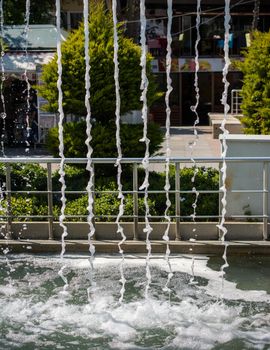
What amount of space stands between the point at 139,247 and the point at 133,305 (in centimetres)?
189

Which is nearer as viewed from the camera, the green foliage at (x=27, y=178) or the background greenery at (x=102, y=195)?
the background greenery at (x=102, y=195)

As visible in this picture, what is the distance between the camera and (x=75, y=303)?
711 cm

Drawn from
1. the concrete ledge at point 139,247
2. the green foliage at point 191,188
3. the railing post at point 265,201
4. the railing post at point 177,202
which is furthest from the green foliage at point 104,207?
A: the railing post at point 265,201

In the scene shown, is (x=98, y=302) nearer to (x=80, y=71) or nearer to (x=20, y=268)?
(x=20, y=268)

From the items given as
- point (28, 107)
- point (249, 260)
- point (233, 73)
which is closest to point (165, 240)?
point (249, 260)

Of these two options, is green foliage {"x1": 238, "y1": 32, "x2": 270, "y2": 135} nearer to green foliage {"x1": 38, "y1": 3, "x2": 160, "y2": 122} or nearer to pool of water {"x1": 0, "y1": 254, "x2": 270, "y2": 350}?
green foliage {"x1": 38, "y1": 3, "x2": 160, "y2": 122}

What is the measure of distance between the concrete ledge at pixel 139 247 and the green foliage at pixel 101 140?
6.71 feet

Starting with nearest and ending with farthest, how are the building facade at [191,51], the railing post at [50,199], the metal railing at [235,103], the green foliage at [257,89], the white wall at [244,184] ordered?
the railing post at [50,199]
the white wall at [244,184]
the green foliage at [257,89]
the metal railing at [235,103]
the building facade at [191,51]

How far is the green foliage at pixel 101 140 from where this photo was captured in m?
10.6

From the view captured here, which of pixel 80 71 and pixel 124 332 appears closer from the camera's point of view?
pixel 124 332

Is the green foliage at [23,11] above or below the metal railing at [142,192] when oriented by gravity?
above

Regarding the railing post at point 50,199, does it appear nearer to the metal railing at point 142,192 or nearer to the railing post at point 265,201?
the metal railing at point 142,192

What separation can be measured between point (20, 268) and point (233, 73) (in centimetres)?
2457

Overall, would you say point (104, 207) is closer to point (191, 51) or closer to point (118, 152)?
point (118, 152)
